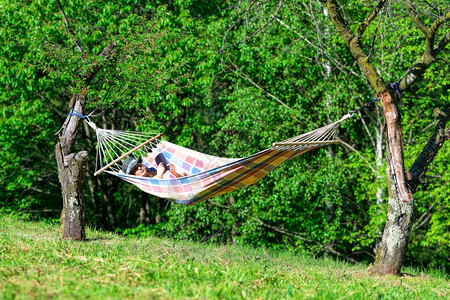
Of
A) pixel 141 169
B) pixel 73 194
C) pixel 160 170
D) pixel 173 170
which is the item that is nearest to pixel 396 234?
pixel 173 170

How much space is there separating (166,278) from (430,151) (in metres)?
2.57

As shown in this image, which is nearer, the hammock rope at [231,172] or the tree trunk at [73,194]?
the hammock rope at [231,172]

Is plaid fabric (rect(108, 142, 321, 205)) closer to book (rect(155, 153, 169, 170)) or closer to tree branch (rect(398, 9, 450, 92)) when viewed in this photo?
book (rect(155, 153, 169, 170))

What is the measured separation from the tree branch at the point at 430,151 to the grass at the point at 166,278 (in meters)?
0.78

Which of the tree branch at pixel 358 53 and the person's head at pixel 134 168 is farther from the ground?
the tree branch at pixel 358 53

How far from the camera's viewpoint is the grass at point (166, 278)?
2.53 m

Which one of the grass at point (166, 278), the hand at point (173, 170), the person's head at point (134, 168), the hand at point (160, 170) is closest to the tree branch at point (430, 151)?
the grass at point (166, 278)

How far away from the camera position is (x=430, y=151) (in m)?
4.33

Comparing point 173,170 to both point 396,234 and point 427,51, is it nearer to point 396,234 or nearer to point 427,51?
point 396,234

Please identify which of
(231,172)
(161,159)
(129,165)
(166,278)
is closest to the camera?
(166,278)

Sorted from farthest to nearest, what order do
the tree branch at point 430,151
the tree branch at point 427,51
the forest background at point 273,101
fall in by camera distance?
the forest background at point 273,101 → the tree branch at point 427,51 → the tree branch at point 430,151

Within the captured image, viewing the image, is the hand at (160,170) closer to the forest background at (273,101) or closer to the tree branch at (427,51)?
the forest background at (273,101)

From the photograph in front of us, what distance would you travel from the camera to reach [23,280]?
2602 millimetres

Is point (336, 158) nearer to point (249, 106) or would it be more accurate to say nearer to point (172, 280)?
point (249, 106)
